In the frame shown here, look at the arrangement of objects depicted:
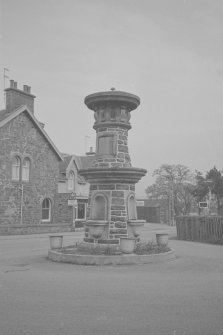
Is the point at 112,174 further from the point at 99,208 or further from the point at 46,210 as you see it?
the point at 46,210

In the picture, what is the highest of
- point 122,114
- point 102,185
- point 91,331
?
point 122,114

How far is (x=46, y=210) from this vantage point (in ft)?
113

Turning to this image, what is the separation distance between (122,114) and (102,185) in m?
2.72

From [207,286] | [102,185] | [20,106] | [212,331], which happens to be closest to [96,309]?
[212,331]

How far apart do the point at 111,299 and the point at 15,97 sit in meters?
26.2

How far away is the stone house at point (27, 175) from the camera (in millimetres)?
29672

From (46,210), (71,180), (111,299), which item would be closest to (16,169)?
(46,210)

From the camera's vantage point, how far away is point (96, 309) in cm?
686

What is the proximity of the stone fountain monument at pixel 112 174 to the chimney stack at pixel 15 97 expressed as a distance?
684 inches

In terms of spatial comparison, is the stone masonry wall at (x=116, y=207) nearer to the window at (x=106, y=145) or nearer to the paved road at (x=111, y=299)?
the window at (x=106, y=145)

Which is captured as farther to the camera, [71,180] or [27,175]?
[71,180]

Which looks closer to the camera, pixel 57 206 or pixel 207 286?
pixel 207 286

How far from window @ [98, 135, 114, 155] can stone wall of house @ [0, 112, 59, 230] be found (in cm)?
1525

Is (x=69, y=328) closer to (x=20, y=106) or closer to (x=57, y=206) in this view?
(x=20, y=106)
